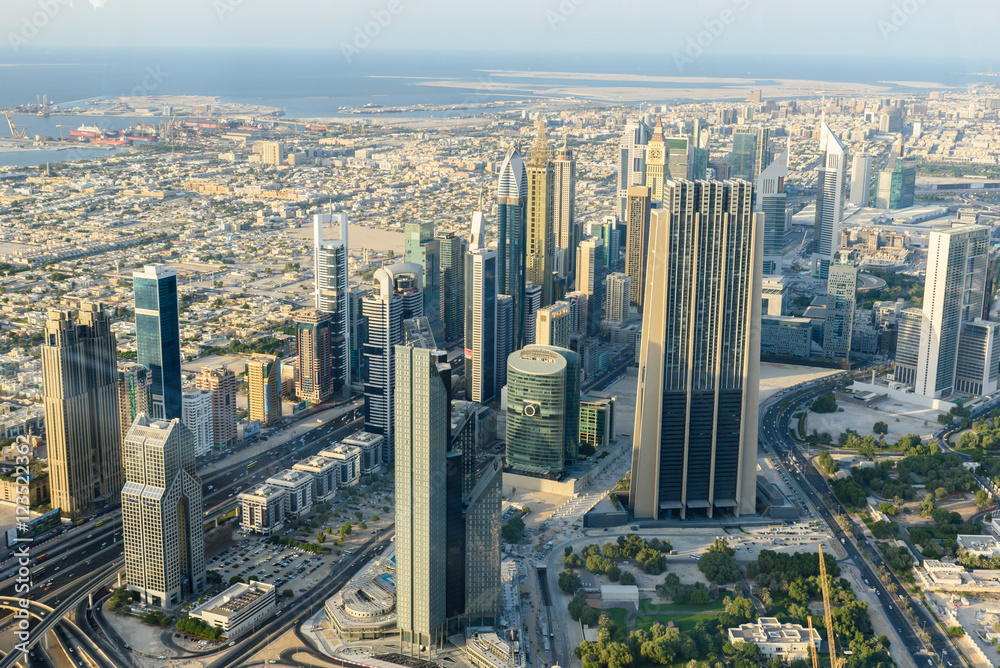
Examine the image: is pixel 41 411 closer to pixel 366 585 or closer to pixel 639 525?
pixel 366 585

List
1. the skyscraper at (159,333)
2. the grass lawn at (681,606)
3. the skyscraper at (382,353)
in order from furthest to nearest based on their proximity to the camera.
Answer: the skyscraper at (382,353) → the skyscraper at (159,333) → the grass lawn at (681,606)

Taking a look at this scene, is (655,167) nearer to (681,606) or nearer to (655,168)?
(655,168)

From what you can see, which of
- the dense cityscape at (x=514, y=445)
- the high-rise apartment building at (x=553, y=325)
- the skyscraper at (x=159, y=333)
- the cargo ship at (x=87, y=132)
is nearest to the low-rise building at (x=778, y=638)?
the dense cityscape at (x=514, y=445)

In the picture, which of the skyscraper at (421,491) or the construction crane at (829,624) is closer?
the skyscraper at (421,491)

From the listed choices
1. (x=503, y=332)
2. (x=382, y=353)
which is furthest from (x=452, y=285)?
(x=382, y=353)

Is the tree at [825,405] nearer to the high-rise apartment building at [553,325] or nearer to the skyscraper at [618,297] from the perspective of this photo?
the high-rise apartment building at [553,325]

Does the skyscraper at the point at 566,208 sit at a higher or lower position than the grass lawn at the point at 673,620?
higher

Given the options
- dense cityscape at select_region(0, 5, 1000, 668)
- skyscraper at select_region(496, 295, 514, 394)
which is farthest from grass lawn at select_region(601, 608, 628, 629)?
skyscraper at select_region(496, 295, 514, 394)
